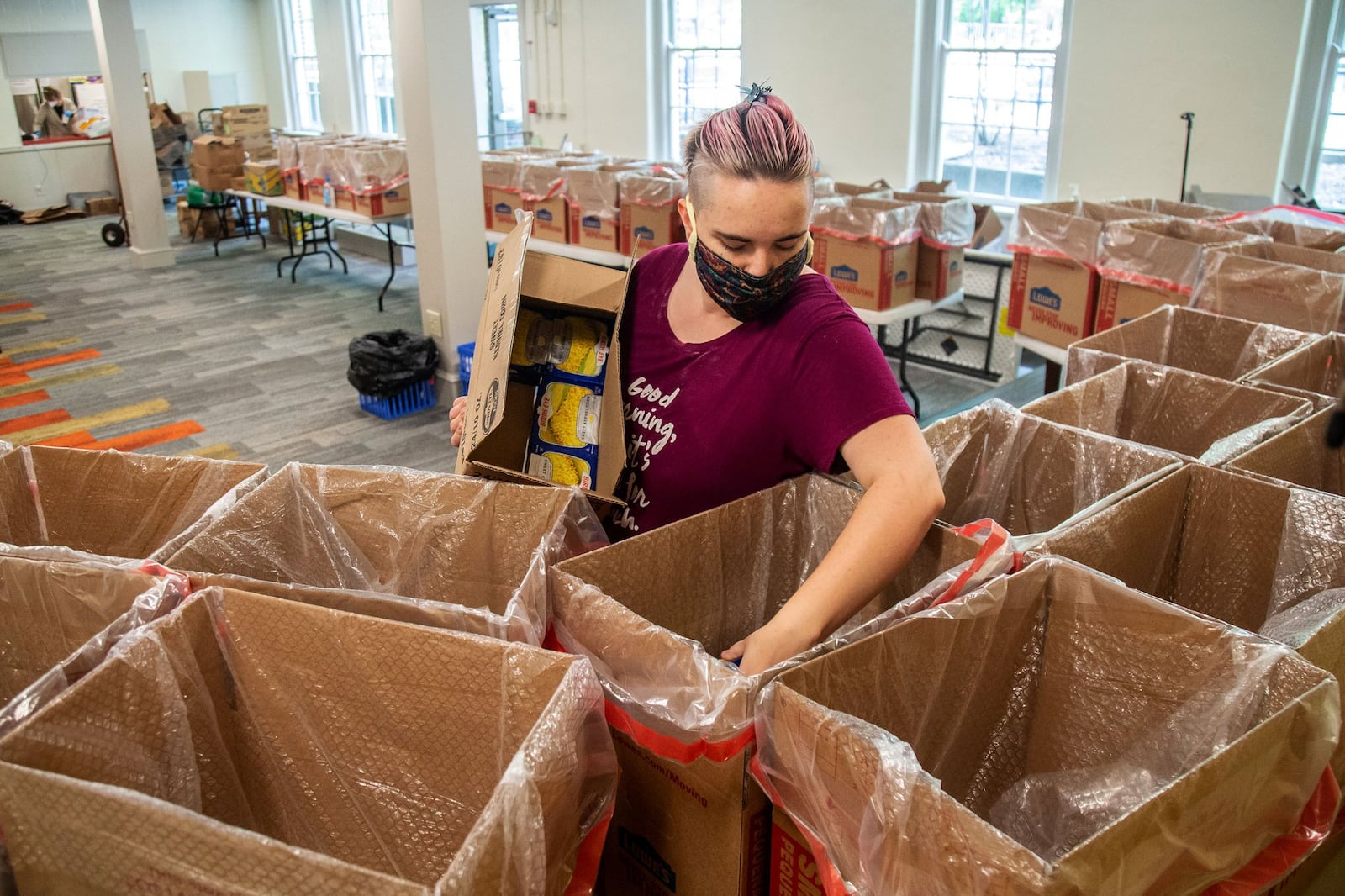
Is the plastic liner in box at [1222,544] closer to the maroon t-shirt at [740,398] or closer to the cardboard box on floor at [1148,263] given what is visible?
the maroon t-shirt at [740,398]

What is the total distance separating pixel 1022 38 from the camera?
5.46 m

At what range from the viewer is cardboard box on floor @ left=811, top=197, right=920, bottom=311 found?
387 cm

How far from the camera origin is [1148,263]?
2834mm

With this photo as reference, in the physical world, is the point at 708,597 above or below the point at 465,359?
above

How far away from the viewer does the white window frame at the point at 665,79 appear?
7.13 meters

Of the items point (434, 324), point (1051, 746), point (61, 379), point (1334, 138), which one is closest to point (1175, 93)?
point (1334, 138)

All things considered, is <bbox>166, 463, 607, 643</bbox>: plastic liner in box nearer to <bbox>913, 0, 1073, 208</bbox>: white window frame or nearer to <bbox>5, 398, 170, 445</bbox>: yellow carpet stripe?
<bbox>5, 398, 170, 445</bbox>: yellow carpet stripe

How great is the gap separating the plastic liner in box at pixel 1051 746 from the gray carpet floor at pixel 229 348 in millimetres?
2956

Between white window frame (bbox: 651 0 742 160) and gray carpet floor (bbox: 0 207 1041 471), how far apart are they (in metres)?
2.19

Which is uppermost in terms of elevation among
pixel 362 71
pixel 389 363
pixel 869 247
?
pixel 362 71

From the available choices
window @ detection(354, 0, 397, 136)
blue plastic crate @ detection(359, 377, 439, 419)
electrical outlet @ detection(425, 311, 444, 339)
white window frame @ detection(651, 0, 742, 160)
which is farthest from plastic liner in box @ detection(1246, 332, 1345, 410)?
window @ detection(354, 0, 397, 136)

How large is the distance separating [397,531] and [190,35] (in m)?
12.4

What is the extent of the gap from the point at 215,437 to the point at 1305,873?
14.3 feet

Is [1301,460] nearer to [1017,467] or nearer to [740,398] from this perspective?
[1017,467]
